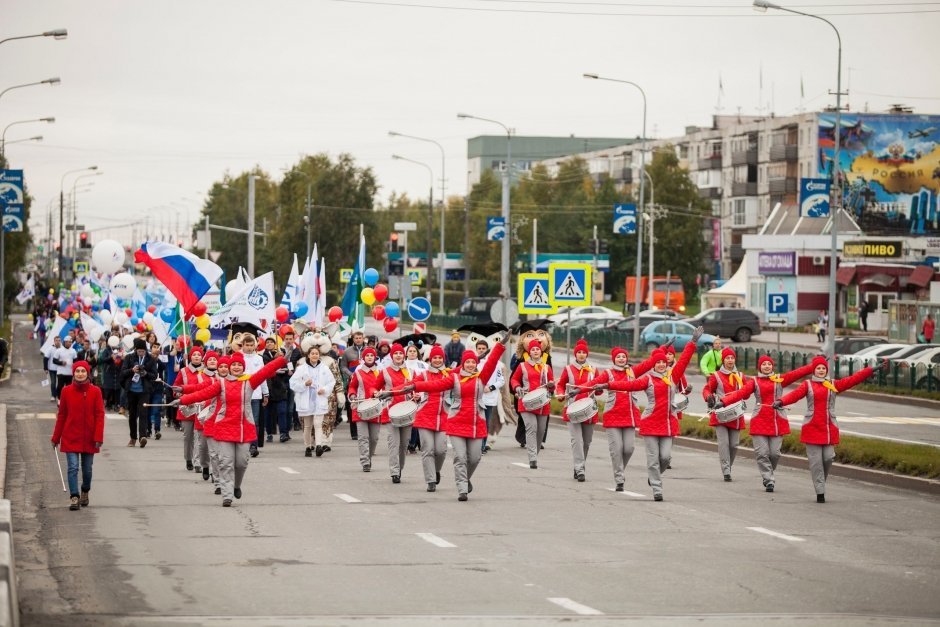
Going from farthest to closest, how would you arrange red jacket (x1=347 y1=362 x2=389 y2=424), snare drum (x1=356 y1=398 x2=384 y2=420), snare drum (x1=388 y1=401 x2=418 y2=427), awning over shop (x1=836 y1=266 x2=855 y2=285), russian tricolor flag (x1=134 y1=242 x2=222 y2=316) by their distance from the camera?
awning over shop (x1=836 y1=266 x2=855 y2=285)
russian tricolor flag (x1=134 y1=242 x2=222 y2=316)
red jacket (x1=347 y1=362 x2=389 y2=424)
snare drum (x1=356 y1=398 x2=384 y2=420)
snare drum (x1=388 y1=401 x2=418 y2=427)

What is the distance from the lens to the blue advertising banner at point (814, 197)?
43.1m

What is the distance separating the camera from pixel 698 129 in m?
143

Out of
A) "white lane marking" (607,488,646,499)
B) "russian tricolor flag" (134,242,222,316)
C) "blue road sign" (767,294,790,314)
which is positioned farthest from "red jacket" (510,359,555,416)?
"blue road sign" (767,294,790,314)

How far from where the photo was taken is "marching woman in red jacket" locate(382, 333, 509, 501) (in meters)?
17.7

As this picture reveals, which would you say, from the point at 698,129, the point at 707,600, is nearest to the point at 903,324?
the point at 707,600

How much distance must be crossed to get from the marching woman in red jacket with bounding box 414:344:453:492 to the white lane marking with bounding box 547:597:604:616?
6.96 metres

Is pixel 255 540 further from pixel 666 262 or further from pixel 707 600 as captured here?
pixel 666 262

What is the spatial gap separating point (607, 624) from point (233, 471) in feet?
25.6

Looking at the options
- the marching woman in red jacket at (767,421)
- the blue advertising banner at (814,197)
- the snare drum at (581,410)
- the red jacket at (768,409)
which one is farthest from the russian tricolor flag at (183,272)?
the blue advertising banner at (814,197)

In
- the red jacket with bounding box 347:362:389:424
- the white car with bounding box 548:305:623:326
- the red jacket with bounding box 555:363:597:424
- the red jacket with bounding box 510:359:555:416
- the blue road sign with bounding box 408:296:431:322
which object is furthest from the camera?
the white car with bounding box 548:305:623:326

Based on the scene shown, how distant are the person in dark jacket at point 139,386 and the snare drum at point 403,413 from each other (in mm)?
7449

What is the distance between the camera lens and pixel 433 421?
1830 centimetres

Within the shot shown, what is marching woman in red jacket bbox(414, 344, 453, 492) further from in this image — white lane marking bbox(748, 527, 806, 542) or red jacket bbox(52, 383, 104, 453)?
white lane marking bbox(748, 527, 806, 542)

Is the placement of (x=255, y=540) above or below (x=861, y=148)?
below
